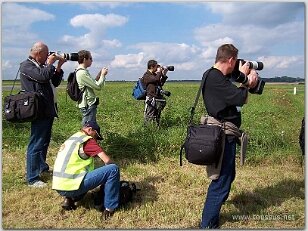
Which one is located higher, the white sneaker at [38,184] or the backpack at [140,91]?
the backpack at [140,91]

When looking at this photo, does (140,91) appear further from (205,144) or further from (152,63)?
(205,144)

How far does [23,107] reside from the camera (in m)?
4.26

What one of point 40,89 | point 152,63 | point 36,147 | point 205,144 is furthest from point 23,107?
point 152,63

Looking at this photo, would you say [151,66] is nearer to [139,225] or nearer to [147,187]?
[147,187]

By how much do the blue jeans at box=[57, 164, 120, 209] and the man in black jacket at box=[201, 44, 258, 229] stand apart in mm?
965

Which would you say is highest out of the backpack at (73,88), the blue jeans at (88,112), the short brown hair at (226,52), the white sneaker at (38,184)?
the short brown hair at (226,52)

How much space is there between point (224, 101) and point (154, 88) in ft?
11.4

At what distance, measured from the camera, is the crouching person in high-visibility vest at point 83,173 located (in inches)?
152

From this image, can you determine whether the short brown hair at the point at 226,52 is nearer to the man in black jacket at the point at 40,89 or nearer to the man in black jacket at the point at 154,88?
the man in black jacket at the point at 40,89

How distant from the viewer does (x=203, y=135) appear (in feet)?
11.3

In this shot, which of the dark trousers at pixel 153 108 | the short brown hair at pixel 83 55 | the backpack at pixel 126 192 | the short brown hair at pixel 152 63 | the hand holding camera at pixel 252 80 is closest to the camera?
the hand holding camera at pixel 252 80

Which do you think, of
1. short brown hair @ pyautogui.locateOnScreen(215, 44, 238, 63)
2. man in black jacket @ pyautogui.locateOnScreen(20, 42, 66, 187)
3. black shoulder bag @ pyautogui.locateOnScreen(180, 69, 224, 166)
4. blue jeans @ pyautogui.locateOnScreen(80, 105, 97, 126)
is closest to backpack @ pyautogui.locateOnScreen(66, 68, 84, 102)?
blue jeans @ pyautogui.locateOnScreen(80, 105, 97, 126)

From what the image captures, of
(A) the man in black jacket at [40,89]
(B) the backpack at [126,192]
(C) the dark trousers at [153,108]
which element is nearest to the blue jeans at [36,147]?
(A) the man in black jacket at [40,89]

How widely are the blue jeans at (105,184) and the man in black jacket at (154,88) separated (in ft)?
9.23
